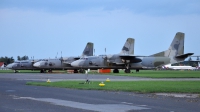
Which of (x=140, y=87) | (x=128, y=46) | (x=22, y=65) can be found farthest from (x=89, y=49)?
(x=140, y=87)

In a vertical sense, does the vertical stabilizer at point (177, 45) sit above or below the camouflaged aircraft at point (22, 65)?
above

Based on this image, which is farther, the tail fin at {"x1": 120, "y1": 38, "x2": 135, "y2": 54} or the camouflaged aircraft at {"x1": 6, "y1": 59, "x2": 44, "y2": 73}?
the tail fin at {"x1": 120, "y1": 38, "x2": 135, "y2": 54}

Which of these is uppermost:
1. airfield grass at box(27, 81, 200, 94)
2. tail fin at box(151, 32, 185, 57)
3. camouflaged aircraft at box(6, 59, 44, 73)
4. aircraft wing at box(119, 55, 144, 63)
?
tail fin at box(151, 32, 185, 57)

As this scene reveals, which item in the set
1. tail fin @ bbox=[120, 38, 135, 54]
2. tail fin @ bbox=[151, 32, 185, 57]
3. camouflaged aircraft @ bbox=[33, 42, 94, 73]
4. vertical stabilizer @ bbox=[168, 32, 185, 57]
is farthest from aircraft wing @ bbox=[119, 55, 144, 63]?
camouflaged aircraft @ bbox=[33, 42, 94, 73]

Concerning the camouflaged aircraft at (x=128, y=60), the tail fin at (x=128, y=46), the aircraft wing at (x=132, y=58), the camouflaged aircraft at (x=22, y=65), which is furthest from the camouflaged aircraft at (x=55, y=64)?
the aircraft wing at (x=132, y=58)

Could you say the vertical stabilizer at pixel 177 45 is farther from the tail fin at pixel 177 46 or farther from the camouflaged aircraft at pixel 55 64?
the camouflaged aircraft at pixel 55 64

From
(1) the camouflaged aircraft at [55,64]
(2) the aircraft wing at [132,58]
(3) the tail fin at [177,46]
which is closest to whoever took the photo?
(2) the aircraft wing at [132,58]

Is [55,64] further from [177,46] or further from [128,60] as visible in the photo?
[177,46]

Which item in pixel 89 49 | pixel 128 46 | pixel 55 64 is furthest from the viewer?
pixel 89 49

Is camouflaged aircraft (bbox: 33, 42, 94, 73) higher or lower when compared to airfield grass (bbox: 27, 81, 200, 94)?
higher

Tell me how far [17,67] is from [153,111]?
2939 inches

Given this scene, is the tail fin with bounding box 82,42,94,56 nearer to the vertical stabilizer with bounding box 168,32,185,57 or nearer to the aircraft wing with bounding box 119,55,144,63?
the aircraft wing with bounding box 119,55,144,63

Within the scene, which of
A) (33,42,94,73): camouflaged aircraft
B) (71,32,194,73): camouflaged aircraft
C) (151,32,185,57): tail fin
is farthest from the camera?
(33,42,94,73): camouflaged aircraft

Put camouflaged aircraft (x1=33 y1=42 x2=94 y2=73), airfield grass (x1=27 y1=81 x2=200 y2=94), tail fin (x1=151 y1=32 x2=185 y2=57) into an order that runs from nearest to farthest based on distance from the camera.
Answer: airfield grass (x1=27 y1=81 x2=200 y2=94) < tail fin (x1=151 y1=32 x2=185 y2=57) < camouflaged aircraft (x1=33 y1=42 x2=94 y2=73)
